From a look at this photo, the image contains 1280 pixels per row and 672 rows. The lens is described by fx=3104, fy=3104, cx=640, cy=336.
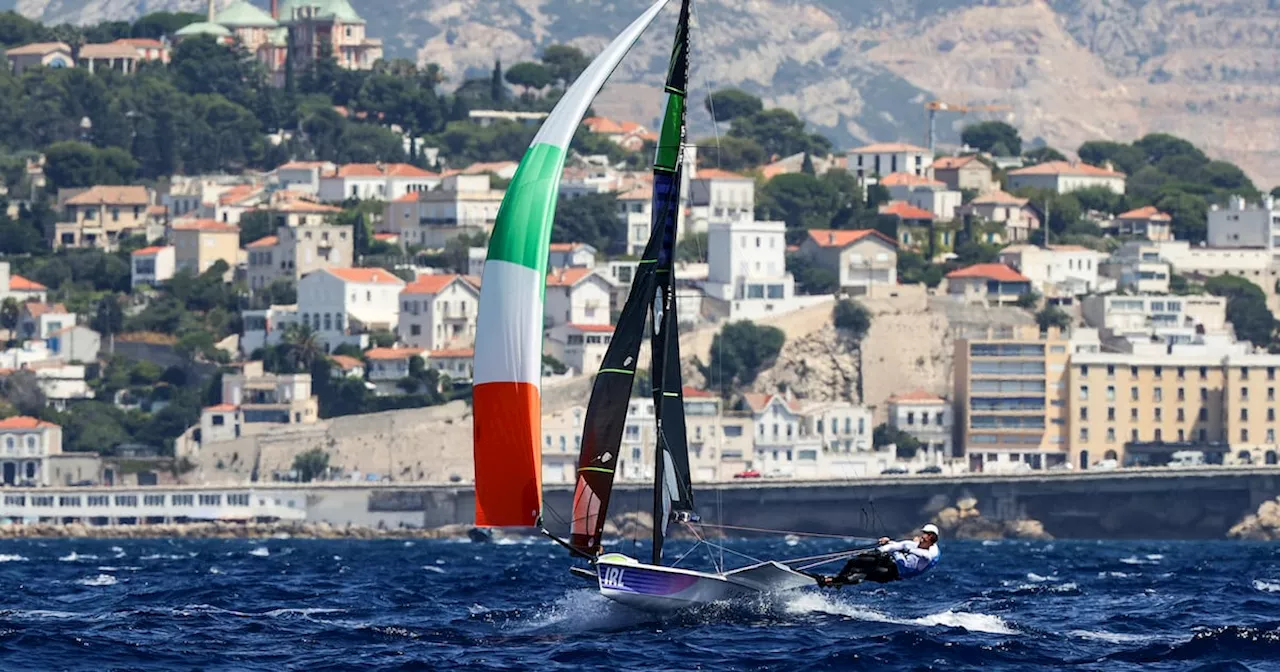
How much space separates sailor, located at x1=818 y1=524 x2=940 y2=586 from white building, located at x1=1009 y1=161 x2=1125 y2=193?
12940cm

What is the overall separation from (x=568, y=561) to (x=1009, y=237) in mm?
86745

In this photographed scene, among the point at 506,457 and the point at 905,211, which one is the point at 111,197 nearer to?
the point at 905,211

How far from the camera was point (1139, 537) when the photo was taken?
337ft

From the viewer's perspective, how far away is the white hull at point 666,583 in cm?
3850

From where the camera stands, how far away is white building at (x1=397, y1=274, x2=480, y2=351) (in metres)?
125

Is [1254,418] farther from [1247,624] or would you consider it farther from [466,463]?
[1247,624]

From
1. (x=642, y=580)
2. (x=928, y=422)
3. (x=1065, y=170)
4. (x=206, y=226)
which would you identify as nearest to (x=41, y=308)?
A: (x=206, y=226)

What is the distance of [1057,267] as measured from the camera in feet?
Result: 451

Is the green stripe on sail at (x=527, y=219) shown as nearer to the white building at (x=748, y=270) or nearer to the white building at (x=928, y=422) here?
the white building at (x=928, y=422)

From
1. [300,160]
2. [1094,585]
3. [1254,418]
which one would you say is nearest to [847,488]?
[1254,418]

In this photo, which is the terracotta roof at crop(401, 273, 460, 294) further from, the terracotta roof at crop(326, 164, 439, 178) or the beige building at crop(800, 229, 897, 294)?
the terracotta roof at crop(326, 164, 439, 178)

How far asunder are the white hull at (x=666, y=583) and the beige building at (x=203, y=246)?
10272cm

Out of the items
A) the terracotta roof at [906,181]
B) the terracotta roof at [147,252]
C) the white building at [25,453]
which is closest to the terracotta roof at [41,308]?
the terracotta roof at [147,252]

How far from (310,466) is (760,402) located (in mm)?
16766
